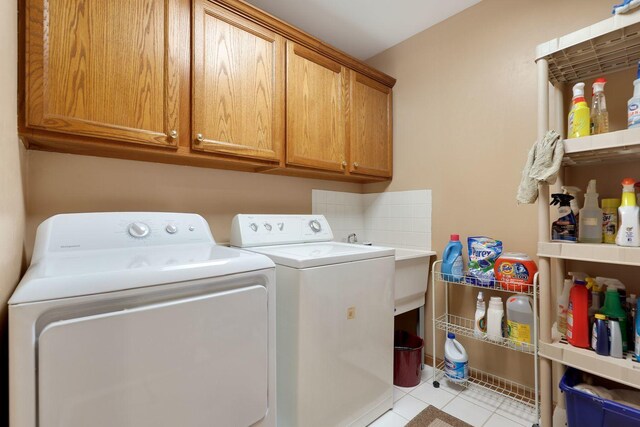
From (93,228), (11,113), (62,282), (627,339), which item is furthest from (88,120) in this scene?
(627,339)

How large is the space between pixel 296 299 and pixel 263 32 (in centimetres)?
145

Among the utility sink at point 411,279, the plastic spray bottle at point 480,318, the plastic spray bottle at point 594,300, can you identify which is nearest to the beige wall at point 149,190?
the utility sink at point 411,279

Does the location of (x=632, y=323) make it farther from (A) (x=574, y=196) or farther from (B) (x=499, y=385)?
(B) (x=499, y=385)

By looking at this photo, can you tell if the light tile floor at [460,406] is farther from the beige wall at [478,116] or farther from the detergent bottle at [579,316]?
the detergent bottle at [579,316]

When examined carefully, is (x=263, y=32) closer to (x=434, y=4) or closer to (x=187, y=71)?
(x=187, y=71)

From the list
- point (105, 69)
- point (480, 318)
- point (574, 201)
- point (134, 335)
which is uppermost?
point (105, 69)

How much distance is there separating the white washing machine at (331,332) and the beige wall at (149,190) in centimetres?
26

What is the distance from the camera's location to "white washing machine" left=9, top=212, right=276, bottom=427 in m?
0.72

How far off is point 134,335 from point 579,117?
6.06ft

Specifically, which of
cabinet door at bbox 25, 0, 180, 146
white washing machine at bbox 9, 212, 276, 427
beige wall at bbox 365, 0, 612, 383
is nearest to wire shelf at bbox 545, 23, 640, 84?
beige wall at bbox 365, 0, 612, 383

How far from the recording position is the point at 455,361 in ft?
6.14

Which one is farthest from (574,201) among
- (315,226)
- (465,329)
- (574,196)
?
A: (315,226)

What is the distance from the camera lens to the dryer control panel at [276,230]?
5.60 feet

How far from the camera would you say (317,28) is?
2170mm
